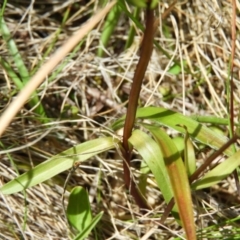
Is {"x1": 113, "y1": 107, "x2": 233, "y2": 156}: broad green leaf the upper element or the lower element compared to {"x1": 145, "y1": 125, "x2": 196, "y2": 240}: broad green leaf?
upper

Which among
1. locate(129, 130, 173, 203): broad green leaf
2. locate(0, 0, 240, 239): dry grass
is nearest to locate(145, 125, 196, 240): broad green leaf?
locate(129, 130, 173, 203): broad green leaf

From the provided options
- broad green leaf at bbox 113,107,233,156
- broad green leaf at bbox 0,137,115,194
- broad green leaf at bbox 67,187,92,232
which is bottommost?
broad green leaf at bbox 67,187,92,232

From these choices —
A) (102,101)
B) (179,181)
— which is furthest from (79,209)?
(102,101)

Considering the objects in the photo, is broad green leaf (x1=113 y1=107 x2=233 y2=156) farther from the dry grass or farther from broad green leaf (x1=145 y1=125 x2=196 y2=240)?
the dry grass

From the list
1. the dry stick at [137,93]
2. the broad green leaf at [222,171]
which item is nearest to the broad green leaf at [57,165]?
the dry stick at [137,93]

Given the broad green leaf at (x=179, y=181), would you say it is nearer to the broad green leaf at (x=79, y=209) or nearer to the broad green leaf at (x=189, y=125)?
the broad green leaf at (x=189, y=125)
